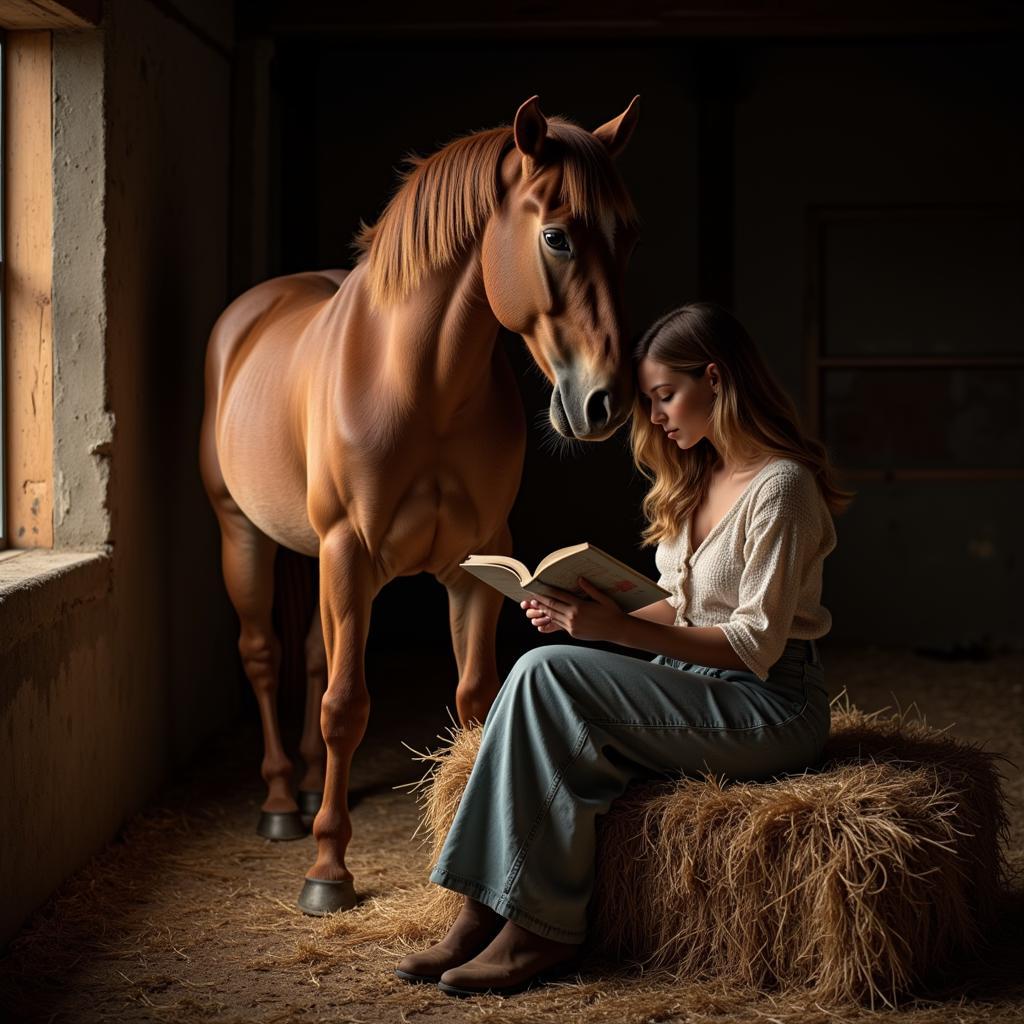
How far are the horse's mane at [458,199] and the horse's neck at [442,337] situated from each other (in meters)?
0.04

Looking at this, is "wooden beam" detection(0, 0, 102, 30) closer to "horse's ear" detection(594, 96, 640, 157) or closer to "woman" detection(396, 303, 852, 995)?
"horse's ear" detection(594, 96, 640, 157)

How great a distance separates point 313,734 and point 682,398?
1.95 m

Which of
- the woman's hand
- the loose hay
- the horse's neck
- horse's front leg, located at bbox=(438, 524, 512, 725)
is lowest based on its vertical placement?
the loose hay

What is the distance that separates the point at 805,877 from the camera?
2350 mm

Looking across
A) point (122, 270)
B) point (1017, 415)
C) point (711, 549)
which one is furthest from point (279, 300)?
point (1017, 415)

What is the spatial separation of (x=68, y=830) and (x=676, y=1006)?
5.08 feet

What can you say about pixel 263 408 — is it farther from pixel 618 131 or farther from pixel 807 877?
pixel 807 877

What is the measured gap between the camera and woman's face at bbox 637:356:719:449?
2.56 metres

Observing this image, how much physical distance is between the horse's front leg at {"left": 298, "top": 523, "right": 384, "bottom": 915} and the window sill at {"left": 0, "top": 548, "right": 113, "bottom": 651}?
0.60 m

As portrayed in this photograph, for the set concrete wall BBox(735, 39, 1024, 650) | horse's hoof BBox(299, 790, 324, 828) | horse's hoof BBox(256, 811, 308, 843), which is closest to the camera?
horse's hoof BBox(256, 811, 308, 843)

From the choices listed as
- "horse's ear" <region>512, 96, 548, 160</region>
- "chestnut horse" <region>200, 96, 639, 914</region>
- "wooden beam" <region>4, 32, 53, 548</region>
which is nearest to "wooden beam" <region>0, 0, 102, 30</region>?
"wooden beam" <region>4, 32, 53, 548</region>

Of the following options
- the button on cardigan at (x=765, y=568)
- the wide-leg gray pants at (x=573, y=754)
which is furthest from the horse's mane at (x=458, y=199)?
the wide-leg gray pants at (x=573, y=754)

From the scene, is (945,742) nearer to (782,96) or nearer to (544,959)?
(544,959)

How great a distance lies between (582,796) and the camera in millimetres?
2469
